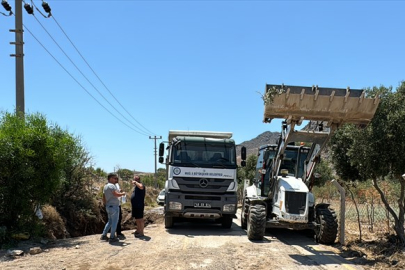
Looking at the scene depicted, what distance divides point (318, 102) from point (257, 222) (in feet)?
12.5

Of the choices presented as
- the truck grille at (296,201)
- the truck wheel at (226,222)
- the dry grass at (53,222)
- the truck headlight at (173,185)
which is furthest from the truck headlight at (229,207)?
the dry grass at (53,222)

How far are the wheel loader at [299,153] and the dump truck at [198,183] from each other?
1.11 meters

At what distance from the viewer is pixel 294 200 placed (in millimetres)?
10047

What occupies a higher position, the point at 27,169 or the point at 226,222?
the point at 27,169

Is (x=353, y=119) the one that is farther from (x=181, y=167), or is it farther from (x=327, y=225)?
(x=181, y=167)

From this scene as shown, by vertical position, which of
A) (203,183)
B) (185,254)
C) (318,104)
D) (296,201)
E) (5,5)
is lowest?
(185,254)

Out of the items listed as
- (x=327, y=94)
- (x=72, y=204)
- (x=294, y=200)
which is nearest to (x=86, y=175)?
(x=72, y=204)

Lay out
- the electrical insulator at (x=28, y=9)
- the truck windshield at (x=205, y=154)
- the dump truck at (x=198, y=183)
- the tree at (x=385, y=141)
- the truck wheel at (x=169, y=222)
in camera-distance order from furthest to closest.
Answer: the electrical insulator at (x=28, y=9) < the truck wheel at (x=169, y=222) < the truck windshield at (x=205, y=154) < the dump truck at (x=198, y=183) < the tree at (x=385, y=141)

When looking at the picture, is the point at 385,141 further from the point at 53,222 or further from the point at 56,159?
the point at 53,222

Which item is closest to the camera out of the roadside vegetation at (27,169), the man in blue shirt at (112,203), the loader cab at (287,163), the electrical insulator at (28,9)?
the roadside vegetation at (27,169)

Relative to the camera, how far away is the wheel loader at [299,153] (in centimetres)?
824

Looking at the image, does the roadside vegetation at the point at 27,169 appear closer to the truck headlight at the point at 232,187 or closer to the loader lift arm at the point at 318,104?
the truck headlight at the point at 232,187

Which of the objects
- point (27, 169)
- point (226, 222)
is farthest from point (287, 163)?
point (27, 169)

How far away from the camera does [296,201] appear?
396 inches
